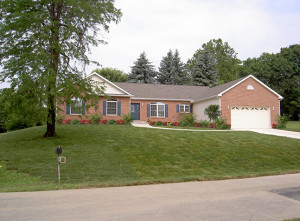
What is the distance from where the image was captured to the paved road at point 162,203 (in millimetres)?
4684

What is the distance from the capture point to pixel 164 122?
25.2 metres

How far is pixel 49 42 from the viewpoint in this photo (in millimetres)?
13094

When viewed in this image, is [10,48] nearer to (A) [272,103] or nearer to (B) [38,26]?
(B) [38,26]

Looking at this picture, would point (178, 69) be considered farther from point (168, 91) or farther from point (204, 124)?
point (204, 124)

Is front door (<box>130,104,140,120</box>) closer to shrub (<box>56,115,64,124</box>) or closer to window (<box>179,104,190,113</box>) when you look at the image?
window (<box>179,104,190,113</box>)

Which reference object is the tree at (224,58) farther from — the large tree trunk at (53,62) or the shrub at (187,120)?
the large tree trunk at (53,62)

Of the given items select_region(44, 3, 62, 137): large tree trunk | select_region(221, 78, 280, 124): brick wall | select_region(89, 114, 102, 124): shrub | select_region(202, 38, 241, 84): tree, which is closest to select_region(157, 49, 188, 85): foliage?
select_region(202, 38, 241, 84): tree

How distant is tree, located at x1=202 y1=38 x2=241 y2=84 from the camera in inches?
2130

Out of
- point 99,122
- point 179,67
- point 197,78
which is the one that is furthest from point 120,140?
point 179,67

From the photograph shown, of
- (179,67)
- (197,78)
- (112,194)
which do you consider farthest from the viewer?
(179,67)

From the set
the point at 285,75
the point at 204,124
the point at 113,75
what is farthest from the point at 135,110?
the point at 285,75

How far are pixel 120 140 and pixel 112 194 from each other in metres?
7.55

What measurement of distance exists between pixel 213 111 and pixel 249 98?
3706 mm

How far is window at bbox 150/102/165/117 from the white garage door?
6.80 metres
